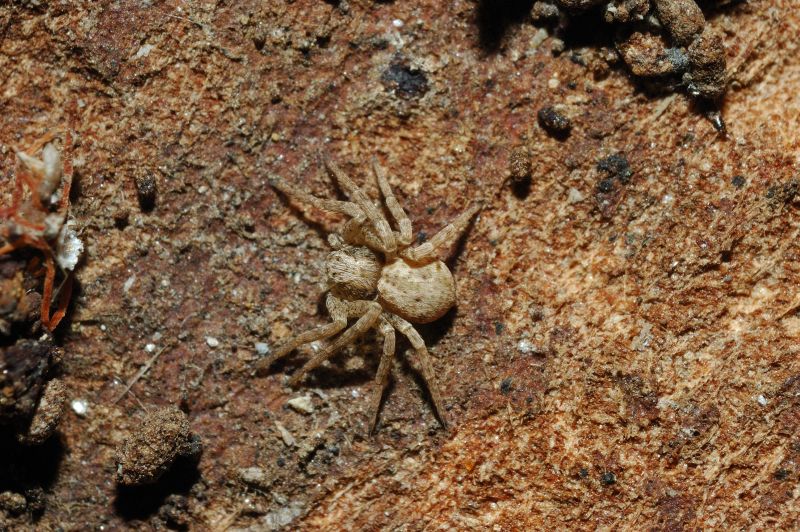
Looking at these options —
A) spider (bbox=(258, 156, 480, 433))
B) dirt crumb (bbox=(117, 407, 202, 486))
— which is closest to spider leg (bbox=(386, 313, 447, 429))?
spider (bbox=(258, 156, 480, 433))

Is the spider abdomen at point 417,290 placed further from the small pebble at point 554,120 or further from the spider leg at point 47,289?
the spider leg at point 47,289

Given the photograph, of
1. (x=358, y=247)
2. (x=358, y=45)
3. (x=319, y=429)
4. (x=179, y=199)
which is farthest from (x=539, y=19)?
(x=319, y=429)

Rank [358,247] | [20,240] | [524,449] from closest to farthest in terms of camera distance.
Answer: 1. [20,240]
2. [524,449]
3. [358,247]

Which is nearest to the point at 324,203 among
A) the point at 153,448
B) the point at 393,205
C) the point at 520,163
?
the point at 393,205

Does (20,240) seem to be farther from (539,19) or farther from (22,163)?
(539,19)

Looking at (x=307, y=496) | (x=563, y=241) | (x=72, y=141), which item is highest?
(x=563, y=241)

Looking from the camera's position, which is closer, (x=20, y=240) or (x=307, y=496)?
(x=20, y=240)

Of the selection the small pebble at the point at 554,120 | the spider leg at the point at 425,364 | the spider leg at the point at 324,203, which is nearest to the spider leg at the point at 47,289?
the spider leg at the point at 324,203
